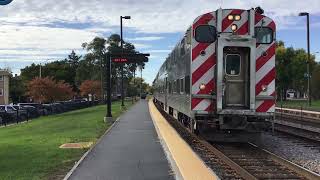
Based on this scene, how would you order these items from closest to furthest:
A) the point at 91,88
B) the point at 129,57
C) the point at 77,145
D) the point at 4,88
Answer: the point at 77,145
the point at 129,57
the point at 91,88
the point at 4,88

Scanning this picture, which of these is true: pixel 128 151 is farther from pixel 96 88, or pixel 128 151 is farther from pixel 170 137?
pixel 96 88

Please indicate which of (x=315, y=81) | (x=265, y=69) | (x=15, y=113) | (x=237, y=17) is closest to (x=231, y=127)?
(x=265, y=69)

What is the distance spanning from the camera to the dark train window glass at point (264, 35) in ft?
54.6

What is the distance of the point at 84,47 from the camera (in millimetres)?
101688

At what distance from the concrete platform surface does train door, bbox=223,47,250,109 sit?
8.37ft

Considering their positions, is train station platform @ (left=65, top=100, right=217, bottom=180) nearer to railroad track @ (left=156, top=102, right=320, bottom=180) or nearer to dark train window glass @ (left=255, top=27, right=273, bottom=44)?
railroad track @ (left=156, top=102, right=320, bottom=180)

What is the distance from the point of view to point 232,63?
54.3ft

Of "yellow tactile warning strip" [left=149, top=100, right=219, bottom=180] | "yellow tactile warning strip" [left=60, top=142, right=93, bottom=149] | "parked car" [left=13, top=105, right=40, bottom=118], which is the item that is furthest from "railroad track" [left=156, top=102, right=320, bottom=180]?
"parked car" [left=13, top=105, right=40, bottom=118]

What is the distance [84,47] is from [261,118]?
8740 centimetres

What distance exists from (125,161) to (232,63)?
5.24m

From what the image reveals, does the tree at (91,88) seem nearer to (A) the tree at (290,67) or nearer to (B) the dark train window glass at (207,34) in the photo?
(A) the tree at (290,67)

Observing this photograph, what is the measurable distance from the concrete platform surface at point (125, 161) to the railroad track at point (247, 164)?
127 centimetres

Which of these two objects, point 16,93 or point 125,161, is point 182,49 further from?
point 16,93

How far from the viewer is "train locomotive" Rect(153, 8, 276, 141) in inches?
636
